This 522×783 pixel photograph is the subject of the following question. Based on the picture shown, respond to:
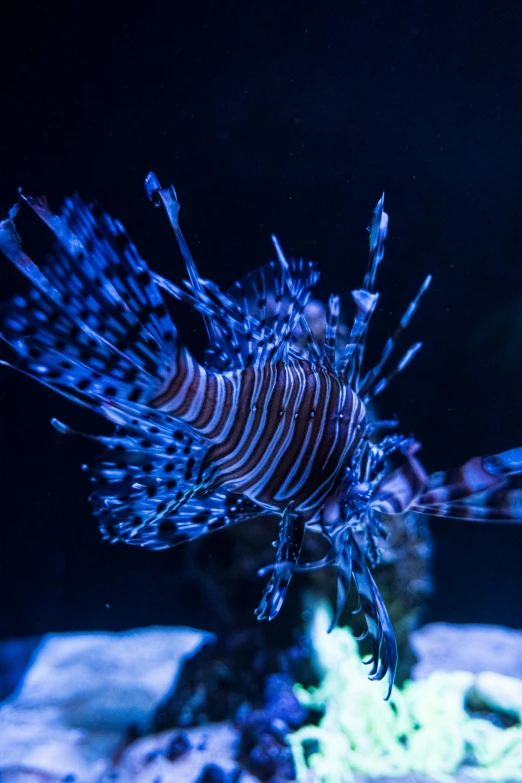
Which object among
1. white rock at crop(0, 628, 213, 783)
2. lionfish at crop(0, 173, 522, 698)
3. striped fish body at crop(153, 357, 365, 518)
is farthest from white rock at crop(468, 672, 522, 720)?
striped fish body at crop(153, 357, 365, 518)

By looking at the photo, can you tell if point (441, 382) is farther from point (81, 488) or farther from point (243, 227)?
point (81, 488)

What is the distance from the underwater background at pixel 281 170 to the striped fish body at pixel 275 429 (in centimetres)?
187

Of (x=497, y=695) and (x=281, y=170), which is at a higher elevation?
(x=281, y=170)

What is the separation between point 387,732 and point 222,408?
8.92ft

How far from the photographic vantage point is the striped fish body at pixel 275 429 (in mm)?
1704

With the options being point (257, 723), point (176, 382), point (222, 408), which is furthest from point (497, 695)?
point (176, 382)

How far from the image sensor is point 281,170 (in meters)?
3.48

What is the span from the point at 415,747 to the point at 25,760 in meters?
2.15

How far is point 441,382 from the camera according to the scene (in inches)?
178

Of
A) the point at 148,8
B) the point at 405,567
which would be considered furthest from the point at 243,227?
the point at 405,567

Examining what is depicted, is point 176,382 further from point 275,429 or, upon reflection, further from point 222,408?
point 275,429

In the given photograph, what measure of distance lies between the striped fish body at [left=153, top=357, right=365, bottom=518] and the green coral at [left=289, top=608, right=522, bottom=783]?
2.08m

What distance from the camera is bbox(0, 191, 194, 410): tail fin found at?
1461 mm

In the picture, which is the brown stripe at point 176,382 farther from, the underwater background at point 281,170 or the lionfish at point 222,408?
the underwater background at point 281,170
